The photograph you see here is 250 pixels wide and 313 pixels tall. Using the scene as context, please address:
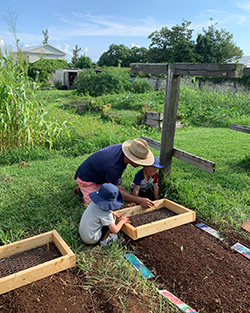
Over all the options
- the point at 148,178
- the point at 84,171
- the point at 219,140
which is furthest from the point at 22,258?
the point at 219,140

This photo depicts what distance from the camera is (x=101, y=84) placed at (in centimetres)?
1694

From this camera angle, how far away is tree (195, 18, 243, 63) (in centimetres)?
3622

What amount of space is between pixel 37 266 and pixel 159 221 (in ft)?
4.81

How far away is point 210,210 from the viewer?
3648mm

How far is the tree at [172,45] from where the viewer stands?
35.9 meters

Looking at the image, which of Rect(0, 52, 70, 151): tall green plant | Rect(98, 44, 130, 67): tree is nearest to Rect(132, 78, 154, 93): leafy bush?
Rect(0, 52, 70, 151): tall green plant

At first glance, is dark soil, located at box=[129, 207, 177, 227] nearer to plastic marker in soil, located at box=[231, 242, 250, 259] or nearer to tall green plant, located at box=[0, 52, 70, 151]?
plastic marker in soil, located at box=[231, 242, 250, 259]

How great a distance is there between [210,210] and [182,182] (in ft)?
2.91

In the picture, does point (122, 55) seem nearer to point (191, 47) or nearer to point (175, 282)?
point (191, 47)

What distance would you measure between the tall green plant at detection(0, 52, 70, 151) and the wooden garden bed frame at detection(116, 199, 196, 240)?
3087 mm

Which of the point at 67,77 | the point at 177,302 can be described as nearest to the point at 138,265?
the point at 177,302

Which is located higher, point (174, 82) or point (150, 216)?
point (174, 82)

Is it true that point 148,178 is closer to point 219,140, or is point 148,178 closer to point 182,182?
point 182,182

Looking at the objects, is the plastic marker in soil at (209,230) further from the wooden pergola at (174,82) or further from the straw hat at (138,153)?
the straw hat at (138,153)
